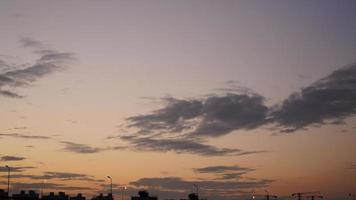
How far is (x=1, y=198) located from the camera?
193375 millimetres

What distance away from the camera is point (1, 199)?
637ft

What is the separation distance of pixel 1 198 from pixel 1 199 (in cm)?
91

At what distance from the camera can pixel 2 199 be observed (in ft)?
641

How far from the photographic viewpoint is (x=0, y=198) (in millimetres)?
193500

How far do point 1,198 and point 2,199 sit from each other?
212 centimetres

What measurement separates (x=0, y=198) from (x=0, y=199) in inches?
18.6

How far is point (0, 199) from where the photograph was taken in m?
193

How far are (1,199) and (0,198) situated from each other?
77 cm

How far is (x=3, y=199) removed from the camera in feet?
650

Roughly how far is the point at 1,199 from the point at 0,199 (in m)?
1.01

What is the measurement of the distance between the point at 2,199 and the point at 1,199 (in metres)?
1.27

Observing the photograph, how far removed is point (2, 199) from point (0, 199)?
7.49ft
